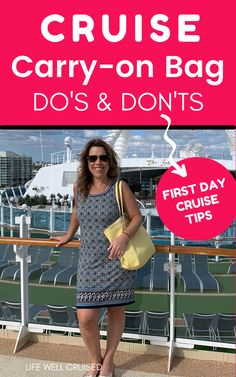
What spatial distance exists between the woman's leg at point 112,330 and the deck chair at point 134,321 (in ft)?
1.31

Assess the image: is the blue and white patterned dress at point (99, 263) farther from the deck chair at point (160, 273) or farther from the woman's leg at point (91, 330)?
the deck chair at point (160, 273)

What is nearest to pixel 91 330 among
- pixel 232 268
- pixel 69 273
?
pixel 69 273

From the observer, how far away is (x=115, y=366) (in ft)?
6.99

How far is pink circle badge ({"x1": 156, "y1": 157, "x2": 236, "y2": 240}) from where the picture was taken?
1.97m

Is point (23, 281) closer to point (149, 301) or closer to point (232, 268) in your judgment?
point (149, 301)

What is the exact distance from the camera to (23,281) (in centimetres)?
248

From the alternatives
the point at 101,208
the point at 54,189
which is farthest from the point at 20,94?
the point at 54,189

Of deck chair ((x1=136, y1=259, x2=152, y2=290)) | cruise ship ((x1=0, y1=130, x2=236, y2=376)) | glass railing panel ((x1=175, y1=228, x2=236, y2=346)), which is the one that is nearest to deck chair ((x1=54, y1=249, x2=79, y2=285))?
cruise ship ((x1=0, y1=130, x2=236, y2=376))

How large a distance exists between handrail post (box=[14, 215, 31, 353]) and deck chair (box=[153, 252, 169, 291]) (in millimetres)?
745

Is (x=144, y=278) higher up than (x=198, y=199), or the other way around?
(x=198, y=199)

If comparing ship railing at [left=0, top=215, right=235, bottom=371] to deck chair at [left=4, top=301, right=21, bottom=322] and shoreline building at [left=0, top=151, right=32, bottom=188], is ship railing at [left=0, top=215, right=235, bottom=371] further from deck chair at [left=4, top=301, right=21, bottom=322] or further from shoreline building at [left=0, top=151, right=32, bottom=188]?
shoreline building at [left=0, top=151, right=32, bottom=188]

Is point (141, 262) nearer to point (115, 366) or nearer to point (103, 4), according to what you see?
point (115, 366)

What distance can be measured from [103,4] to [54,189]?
15.7m

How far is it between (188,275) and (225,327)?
0.36 metres
